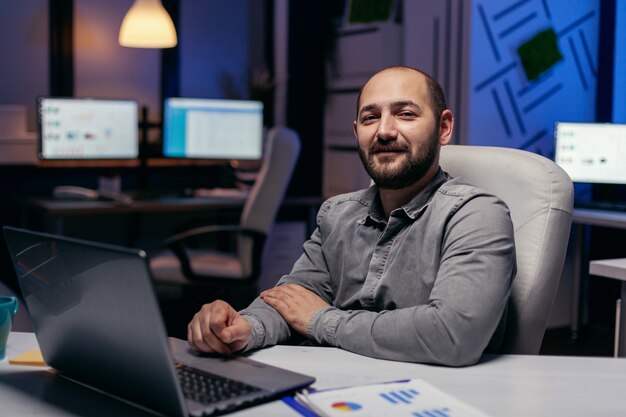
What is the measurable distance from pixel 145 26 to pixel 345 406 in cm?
382

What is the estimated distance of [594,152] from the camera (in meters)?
4.47

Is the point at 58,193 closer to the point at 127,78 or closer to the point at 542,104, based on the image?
the point at 127,78

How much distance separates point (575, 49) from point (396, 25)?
3.43 ft

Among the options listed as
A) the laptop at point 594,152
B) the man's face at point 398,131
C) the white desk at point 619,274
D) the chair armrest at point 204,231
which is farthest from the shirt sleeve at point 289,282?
the laptop at point 594,152

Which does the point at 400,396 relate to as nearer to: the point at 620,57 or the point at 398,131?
the point at 398,131

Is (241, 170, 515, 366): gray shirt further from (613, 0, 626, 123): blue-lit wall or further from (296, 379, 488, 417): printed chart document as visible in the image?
(613, 0, 626, 123): blue-lit wall

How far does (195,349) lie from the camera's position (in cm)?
142

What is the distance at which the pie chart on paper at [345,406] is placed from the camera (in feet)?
3.63

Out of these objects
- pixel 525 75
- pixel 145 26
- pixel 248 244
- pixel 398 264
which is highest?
pixel 145 26

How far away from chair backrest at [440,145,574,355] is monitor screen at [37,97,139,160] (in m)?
3.32

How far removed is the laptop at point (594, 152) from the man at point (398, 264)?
9.37ft

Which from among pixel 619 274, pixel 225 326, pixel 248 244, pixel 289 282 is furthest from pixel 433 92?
pixel 248 244

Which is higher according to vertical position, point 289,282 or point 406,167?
point 406,167

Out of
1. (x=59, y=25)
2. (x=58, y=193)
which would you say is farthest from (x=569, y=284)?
(x=59, y=25)
